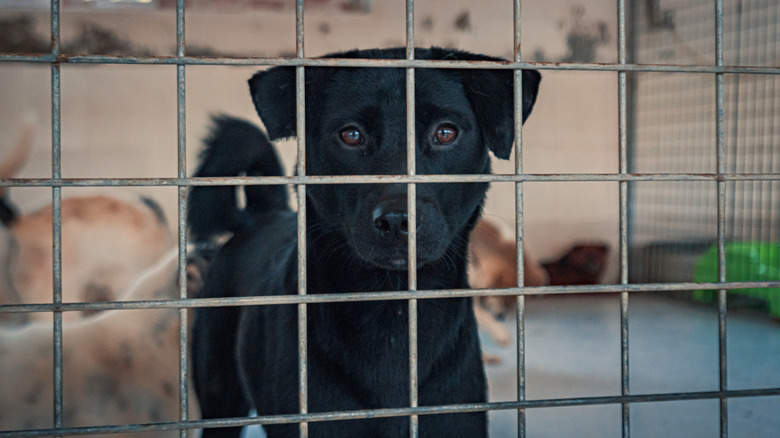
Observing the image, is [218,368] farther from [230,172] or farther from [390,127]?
[390,127]

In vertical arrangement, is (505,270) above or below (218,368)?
above

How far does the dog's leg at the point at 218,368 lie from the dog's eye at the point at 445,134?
0.99m

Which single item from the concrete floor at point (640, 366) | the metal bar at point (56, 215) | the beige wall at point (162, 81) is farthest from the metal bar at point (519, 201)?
the beige wall at point (162, 81)

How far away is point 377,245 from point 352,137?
31 cm

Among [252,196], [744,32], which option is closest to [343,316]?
[252,196]

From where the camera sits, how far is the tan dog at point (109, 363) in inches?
118

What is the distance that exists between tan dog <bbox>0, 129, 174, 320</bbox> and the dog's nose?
2388mm

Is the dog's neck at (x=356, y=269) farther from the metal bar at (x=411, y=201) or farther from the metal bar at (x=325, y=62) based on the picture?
the metal bar at (x=325, y=62)

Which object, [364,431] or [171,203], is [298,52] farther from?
[171,203]

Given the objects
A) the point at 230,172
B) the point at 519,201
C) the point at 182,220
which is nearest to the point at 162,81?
the point at 230,172

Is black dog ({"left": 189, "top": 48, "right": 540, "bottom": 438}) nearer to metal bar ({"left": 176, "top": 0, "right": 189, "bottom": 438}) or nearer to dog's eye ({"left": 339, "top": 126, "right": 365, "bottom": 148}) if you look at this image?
dog's eye ({"left": 339, "top": 126, "right": 365, "bottom": 148})

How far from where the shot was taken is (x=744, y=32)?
14.0ft

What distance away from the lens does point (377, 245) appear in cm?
139

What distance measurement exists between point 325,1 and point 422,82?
84.4 inches
